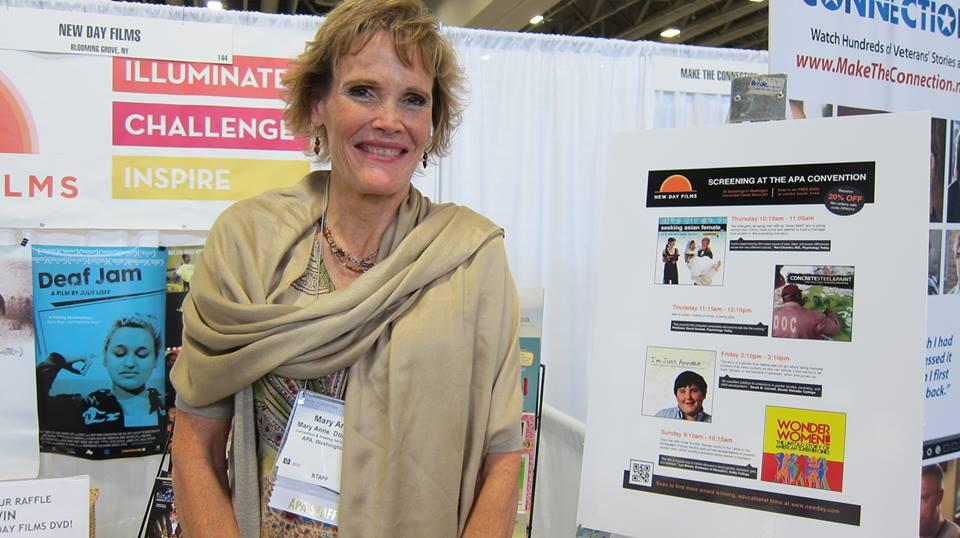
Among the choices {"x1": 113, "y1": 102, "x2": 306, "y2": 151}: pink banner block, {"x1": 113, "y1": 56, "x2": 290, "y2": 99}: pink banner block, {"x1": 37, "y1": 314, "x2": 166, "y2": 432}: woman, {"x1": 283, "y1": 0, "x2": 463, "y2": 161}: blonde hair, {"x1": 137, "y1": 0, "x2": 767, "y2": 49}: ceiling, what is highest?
{"x1": 137, "y1": 0, "x2": 767, "y2": 49}: ceiling

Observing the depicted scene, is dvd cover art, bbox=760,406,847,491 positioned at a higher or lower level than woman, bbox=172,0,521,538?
lower

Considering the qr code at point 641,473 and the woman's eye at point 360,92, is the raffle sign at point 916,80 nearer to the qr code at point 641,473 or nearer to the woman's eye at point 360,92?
the qr code at point 641,473

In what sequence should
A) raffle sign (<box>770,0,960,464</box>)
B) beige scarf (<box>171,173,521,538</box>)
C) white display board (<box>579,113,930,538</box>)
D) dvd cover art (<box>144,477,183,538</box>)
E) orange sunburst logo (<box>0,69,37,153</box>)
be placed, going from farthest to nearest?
orange sunburst logo (<box>0,69,37,153</box>), dvd cover art (<box>144,477,183,538</box>), raffle sign (<box>770,0,960,464</box>), white display board (<box>579,113,930,538</box>), beige scarf (<box>171,173,521,538</box>)

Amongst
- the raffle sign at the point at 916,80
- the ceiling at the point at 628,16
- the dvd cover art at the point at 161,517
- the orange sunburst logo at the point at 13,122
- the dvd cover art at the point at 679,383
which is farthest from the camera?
the ceiling at the point at 628,16

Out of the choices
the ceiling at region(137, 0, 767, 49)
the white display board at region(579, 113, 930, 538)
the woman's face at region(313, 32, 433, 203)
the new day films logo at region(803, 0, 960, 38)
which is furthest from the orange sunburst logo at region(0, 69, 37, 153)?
the ceiling at region(137, 0, 767, 49)

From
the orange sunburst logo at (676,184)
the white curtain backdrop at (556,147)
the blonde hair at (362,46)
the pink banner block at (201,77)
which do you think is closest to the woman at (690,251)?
the orange sunburst logo at (676,184)

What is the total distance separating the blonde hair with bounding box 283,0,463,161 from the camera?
1.10m

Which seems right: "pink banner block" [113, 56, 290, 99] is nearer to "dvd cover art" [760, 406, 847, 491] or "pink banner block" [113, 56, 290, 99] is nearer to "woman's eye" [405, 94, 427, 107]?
"woman's eye" [405, 94, 427, 107]

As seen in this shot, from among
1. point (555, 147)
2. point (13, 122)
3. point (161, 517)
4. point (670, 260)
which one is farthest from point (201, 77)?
point (670, 260)

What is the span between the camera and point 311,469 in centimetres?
109

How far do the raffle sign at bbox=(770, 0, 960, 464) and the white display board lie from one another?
0.45 m

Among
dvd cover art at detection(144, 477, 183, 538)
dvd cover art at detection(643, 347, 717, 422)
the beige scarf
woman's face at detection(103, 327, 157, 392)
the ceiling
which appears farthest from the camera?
the ceiling

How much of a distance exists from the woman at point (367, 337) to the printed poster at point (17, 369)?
58.5 inches

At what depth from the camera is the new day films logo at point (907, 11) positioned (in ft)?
5.97
